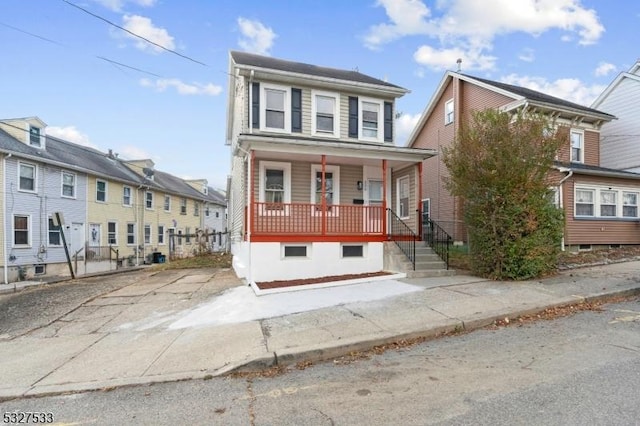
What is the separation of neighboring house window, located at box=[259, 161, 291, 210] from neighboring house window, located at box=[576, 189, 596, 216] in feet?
36.5

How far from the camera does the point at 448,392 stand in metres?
3.79

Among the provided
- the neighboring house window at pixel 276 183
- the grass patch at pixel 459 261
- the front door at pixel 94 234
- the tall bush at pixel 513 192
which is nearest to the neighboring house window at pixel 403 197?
the grass patch at pixel 459 261

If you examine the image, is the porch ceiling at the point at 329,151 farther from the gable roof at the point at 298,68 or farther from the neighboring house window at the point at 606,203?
the neighboring house window at the point at 606,203

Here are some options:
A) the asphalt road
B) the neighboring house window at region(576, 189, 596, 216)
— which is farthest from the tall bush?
the neighboring house window at region(576, 189, 596, 216)

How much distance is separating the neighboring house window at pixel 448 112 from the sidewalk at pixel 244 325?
10.4 meters

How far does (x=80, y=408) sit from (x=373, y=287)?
6395 millimetres

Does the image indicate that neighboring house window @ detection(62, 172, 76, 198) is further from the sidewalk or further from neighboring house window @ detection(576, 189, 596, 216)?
neighboring house window @ detection(576, 189, 596, 216)

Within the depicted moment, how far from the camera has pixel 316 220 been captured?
444 inches

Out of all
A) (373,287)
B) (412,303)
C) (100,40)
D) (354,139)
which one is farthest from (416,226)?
(100,40)

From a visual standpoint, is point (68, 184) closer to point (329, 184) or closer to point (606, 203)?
point (329, 184)

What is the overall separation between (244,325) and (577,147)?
55.4 ft

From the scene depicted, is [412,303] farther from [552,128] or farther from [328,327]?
[552,128]

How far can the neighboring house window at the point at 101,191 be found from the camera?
23031mm

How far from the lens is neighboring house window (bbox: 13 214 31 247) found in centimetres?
1770
